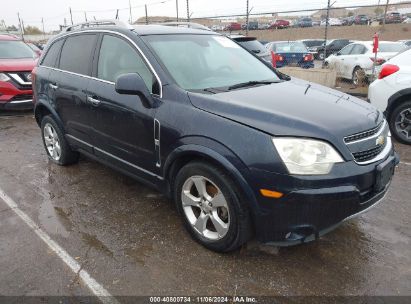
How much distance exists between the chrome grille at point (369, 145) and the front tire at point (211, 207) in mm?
864

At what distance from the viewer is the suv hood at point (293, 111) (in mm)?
2508

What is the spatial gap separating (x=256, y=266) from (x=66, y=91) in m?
2.95

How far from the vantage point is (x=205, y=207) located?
2934mm

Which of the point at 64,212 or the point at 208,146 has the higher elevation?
the point at 208,146

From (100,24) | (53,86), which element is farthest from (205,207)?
(53,86)

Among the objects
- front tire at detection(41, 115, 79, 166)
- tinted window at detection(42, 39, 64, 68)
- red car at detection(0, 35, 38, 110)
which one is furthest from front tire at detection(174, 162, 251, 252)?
red car at detection(0, 35, 38, 110)

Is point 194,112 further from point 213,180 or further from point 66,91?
point 66,91

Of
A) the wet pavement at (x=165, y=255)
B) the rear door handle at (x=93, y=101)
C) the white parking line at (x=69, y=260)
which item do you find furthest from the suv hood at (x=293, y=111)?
the white parking line at (x=69, y=260)

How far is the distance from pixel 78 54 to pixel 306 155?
9.94ft

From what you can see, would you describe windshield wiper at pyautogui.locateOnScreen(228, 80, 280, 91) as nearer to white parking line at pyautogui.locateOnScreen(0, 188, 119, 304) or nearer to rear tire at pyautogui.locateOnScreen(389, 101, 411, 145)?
white parking line at pyautogui.locateOnScreen(0, 188, 119, 304)

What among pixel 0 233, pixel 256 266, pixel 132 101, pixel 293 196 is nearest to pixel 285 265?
pixel 256 266

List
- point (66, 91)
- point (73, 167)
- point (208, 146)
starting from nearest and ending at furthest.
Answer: point (208, 146) < point (66, 91) < point (73, 167)

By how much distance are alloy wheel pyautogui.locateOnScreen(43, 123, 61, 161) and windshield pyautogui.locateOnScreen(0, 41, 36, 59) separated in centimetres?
476

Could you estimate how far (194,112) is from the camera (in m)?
2.84
